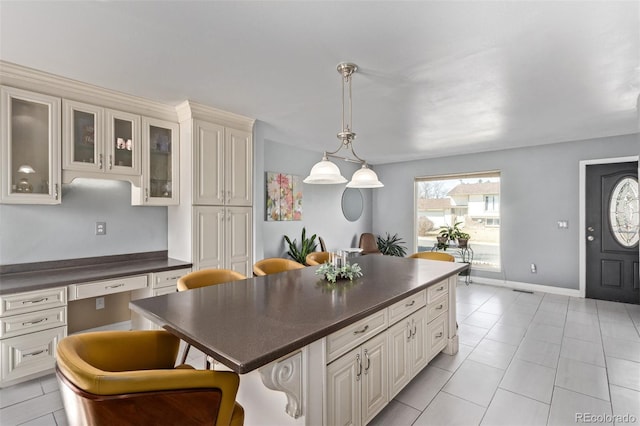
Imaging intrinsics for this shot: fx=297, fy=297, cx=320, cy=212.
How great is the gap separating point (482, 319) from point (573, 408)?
1.70m

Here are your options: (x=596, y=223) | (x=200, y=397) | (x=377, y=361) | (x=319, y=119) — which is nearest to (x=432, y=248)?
(x=596, y=223)

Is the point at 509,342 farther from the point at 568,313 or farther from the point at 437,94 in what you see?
the point at 437,94

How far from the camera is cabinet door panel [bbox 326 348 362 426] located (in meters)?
1.45

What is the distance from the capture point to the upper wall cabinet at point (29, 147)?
2.34 meters

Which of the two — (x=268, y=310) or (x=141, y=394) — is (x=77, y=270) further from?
(x=141, y=394)

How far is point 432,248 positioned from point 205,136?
5060 mm

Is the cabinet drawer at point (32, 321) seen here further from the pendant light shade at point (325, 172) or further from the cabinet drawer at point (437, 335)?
the cabinet drawer at point (437, 335)

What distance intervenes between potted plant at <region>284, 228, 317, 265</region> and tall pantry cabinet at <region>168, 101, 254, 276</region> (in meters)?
1.43

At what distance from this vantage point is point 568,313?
12.9ft

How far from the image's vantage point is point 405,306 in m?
2.08

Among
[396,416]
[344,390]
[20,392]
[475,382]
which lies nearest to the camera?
[344,390]

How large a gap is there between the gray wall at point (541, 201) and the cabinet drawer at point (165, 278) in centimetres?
521

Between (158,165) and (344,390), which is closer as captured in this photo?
(344,390)

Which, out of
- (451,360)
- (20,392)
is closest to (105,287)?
(20,392)
